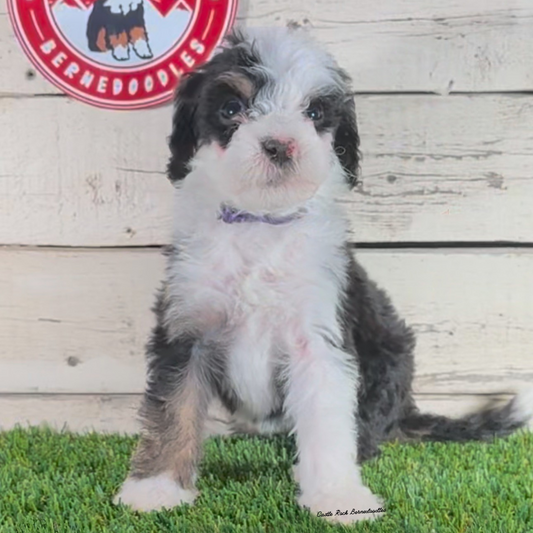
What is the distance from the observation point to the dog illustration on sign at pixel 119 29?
2.16 meters

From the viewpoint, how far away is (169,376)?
181 centimetres

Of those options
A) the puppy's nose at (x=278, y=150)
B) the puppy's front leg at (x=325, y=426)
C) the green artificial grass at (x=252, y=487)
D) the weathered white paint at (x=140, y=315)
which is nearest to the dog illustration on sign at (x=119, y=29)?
the weathered white paint at (x=140, y=315)

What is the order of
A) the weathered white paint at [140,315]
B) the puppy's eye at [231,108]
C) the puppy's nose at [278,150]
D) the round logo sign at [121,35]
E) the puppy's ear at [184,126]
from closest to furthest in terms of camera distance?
the puppy's nose at [278,150]
the puppy's eye at [231,108]
the puppy's ear at [184,126]
the round logo sign at [121,35]
the weathered white paint at [140,315]

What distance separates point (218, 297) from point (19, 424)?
1003 millimetres

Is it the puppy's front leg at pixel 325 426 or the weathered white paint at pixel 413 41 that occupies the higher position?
the weathered white paint at pixel 413 41

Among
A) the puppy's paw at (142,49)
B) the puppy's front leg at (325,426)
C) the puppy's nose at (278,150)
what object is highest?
the puppy's paw at (142,49)

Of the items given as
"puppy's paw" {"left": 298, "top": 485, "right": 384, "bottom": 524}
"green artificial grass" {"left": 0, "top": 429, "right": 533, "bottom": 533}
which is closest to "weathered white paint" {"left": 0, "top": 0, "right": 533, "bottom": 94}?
"green artificial grass" {"left": 0, "top": 429, "right": 533, "bottom": 533}

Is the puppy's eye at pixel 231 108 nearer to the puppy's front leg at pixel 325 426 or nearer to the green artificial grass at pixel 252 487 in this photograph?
the puppy's front leg at pixel 325 426

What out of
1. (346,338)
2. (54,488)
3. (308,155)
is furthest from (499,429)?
(54,488)

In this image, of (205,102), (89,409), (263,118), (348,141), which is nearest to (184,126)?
(205,102)

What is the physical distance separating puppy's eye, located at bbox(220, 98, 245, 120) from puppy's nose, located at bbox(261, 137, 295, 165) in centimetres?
14

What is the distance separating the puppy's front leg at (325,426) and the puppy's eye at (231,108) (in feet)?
Result: 1.81

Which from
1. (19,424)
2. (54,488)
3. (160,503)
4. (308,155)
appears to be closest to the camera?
(308,155)

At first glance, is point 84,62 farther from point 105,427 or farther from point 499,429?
point 499,429
